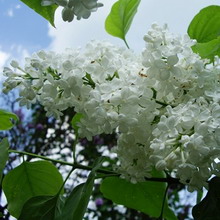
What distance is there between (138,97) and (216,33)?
188 mm

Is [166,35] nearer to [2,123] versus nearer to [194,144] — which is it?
[194,144]

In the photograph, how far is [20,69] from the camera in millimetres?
505

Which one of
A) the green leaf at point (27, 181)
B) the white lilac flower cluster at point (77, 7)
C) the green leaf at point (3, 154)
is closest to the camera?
the white lilac flower cluster at point (77, 7)

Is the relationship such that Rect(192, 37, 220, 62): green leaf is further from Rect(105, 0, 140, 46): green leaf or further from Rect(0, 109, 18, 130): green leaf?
Rect(0, 109, 18, 130): green leaf

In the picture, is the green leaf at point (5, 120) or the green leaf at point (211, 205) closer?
the green leaf at point (211, 205)

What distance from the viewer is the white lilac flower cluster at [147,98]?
385mm

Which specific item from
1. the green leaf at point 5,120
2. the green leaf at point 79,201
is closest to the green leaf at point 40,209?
the green leaf at point 79,201

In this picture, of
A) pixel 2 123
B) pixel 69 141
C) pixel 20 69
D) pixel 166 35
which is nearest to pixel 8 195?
pixel 2 123

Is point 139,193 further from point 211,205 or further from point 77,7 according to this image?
point 77,7

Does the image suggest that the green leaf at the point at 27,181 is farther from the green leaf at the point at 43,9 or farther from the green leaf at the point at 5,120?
the green leaf at the point at 43,9

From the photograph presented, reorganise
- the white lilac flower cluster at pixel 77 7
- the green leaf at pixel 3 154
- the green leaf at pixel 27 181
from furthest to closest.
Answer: the green leaf at pixel 27 181, the green leaf at pixel 3 154, the white lilac flower cluster at pixel 77 7

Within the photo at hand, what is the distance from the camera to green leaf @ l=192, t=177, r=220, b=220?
0.44 meters

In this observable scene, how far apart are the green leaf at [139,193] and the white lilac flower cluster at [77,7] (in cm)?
33

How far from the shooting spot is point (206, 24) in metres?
0.55
